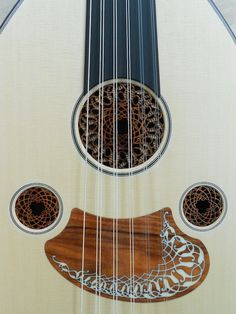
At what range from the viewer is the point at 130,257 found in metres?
0.87

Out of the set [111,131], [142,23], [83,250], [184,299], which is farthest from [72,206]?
[142,23]

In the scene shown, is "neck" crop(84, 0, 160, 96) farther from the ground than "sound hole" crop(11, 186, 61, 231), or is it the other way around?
"neck" crop(84, 0, 160, 96)

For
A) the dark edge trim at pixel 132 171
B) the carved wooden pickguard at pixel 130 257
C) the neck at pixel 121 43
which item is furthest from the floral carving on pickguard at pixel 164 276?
the neck at pixel 121 43

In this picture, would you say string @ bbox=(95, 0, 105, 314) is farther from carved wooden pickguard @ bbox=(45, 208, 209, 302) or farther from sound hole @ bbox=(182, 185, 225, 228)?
sound hole @ bbox=(182, 185, 225, 228)

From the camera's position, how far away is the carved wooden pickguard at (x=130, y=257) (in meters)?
0.85

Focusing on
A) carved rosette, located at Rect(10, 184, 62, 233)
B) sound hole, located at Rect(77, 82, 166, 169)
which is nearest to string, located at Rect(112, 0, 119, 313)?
sound hole, located at Rect(77, 82, 166, 169)

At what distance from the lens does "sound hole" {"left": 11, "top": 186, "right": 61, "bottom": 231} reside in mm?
875

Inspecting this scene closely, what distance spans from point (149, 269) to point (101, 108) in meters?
0.39

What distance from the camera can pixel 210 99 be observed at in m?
0.92

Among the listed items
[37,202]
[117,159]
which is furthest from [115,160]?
[37,202]

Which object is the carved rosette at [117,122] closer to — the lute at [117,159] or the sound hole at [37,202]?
the lute at [117,159]

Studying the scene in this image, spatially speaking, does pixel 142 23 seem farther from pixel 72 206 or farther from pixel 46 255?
pixel 46 255

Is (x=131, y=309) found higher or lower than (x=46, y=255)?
lower

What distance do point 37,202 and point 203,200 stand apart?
1.29ft
